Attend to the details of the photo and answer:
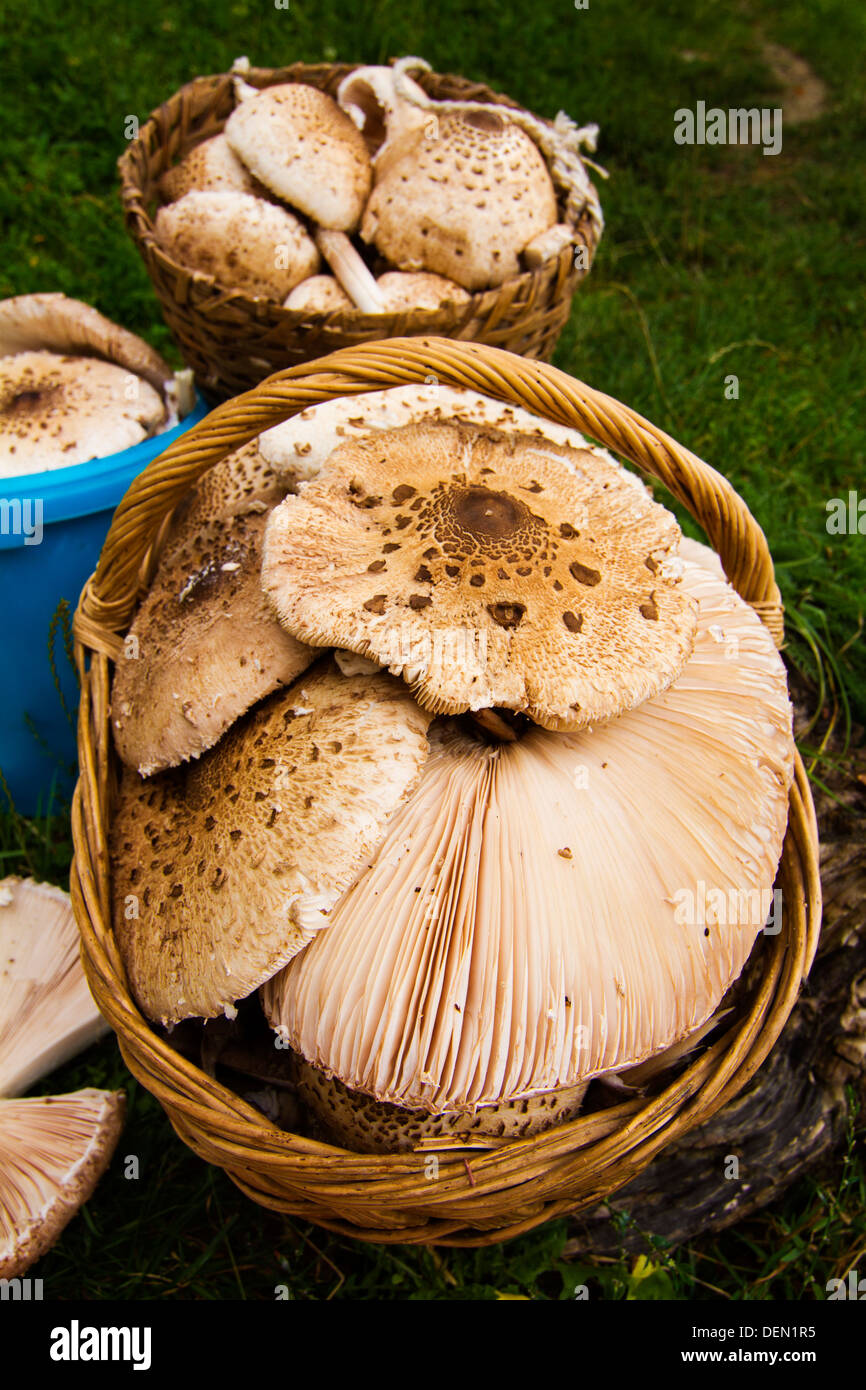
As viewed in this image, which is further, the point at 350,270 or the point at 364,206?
the point at 364,206

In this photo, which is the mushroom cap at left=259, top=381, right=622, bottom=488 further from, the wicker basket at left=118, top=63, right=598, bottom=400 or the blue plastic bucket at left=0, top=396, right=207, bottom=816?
the blue plastic bucket at left=0, top=396, right=207, bottom=816

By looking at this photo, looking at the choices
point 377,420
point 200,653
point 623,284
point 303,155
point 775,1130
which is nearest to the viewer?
point 200,653

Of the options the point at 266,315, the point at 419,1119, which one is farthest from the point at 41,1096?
the point at 266,315

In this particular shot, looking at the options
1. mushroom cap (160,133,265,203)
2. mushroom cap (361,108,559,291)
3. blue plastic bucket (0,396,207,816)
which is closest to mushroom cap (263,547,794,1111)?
blue plastic bucket (0,396,207,816)

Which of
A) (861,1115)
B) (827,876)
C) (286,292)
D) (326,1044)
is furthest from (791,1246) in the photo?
(286,292)

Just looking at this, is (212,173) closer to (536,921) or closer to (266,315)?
(266,315)

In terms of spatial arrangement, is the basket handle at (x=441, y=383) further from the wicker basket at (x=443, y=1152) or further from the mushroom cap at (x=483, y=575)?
the mushroom cap at (x=483, y=575)
